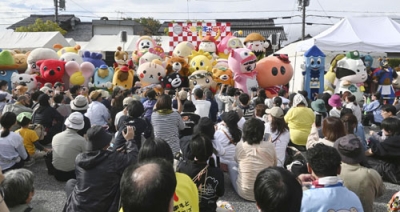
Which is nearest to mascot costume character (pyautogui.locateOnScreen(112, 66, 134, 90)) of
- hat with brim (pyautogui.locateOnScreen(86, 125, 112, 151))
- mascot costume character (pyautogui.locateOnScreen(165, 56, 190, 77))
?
mascot costume character (pyautogui.locateOnScreen(165, 56, 190, 77))

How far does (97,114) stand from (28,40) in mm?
13064

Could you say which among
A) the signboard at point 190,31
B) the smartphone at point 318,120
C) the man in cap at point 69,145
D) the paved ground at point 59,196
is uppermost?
the signboard at point 190,31

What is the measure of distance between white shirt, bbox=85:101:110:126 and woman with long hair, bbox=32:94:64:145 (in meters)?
0.45

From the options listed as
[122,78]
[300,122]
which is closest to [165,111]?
[300,122]

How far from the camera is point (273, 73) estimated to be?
28.9 feet

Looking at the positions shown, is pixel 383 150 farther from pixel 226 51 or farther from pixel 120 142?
pixel 226 51

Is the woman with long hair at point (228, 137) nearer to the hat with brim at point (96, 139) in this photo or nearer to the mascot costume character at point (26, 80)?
the hat with brim at point (96, 139)

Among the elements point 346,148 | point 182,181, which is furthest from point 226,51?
point 182,181

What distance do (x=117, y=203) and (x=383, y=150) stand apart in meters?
3.11

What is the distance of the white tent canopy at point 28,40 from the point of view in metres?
15.8

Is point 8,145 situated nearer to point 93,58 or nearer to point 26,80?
point 26,80

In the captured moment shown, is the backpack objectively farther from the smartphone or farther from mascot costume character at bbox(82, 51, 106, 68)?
mascot costume character at bbox(82, 51, 106, 68)

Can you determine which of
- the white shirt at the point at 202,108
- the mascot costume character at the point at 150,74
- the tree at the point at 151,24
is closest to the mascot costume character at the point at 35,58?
the mascot costume character at the point at 150,74

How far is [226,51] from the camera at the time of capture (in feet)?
36.3
